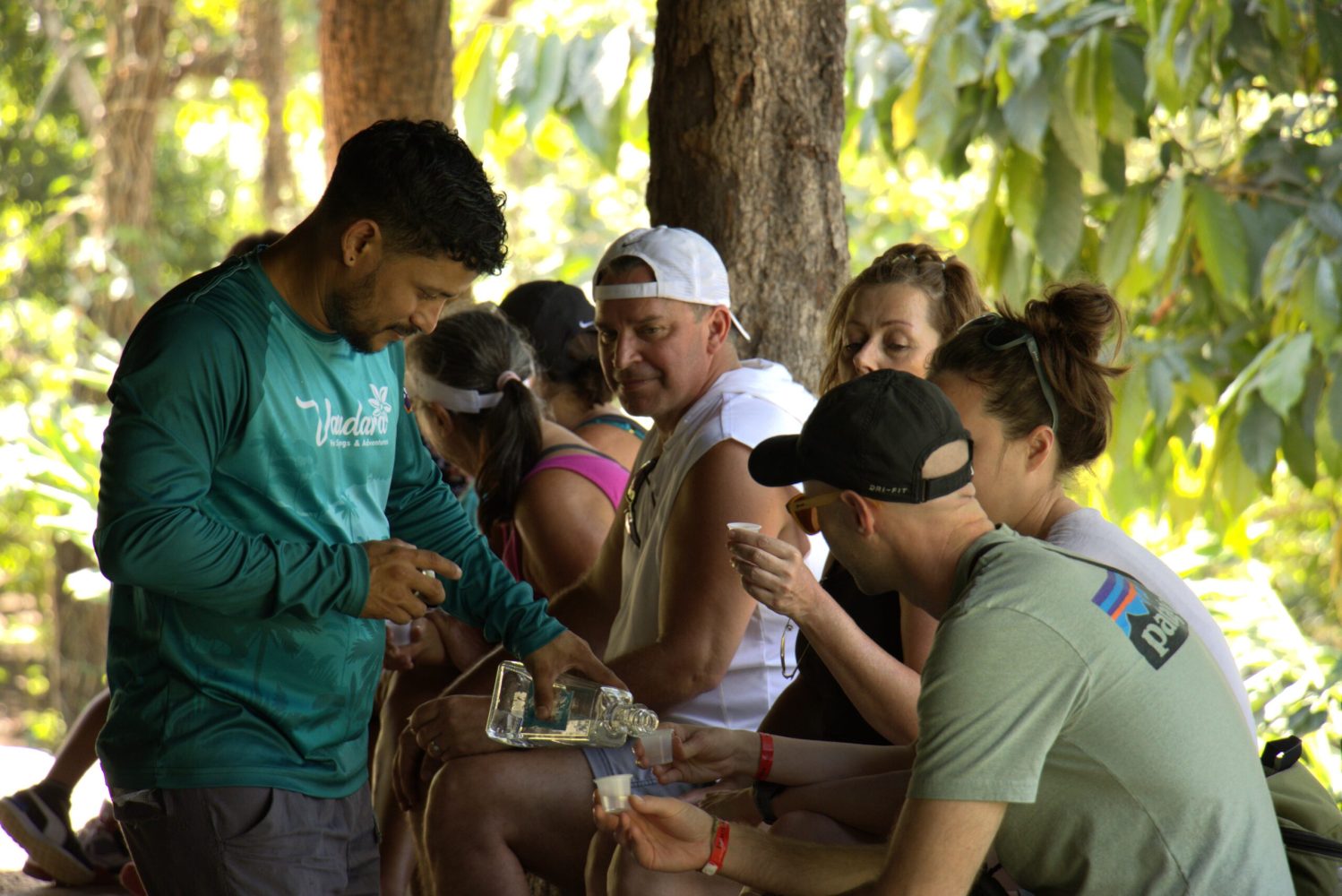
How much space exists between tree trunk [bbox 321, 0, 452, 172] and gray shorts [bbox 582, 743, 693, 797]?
368 centimetres

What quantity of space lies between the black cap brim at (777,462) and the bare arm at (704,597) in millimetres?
572

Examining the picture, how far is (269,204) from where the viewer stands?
481 inches

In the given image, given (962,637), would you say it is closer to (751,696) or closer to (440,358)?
(751,696)

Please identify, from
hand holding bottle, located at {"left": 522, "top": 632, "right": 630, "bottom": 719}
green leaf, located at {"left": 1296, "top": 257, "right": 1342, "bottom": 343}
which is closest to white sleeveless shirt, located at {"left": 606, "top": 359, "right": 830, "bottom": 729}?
hand holding bottle, located at {"left": 522, "top": 632, "right": 630, "bottom": 719}

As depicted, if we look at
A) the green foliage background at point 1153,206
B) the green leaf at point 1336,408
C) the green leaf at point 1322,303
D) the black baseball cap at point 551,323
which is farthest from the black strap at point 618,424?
the green leaf at point 1336,408

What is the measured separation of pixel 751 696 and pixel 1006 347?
0.88 metres

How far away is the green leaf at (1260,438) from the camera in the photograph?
4016mm

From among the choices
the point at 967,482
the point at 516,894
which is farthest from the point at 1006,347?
the point at 516,894

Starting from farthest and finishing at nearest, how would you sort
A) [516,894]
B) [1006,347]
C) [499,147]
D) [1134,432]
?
[499,147] → [1134,432] → [516,894] → [1006,347]

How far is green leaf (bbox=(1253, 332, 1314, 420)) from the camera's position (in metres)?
3.74

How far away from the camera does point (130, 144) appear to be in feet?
32.1

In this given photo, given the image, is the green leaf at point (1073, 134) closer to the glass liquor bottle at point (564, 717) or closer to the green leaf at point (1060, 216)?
the green leaf at point (1060, 216)

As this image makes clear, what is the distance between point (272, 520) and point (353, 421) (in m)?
0.21

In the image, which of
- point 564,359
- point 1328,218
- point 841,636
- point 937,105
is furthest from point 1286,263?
point 841,636
